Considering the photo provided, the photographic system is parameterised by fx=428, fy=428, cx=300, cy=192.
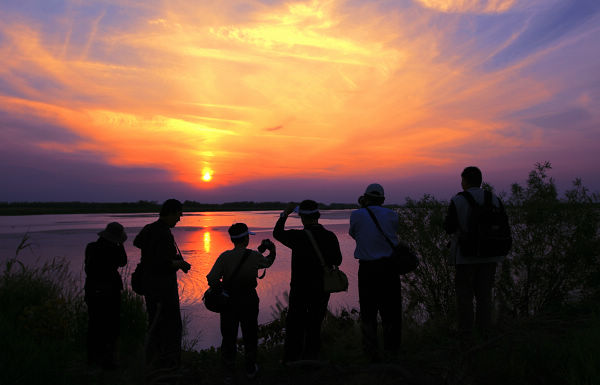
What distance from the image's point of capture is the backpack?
493cm

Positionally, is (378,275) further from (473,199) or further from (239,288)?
(239,288)

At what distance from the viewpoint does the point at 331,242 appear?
17.6 feet

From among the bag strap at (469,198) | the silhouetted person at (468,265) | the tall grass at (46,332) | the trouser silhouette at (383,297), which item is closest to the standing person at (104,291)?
the tall grass at (46,332)

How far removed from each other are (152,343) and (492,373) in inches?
160

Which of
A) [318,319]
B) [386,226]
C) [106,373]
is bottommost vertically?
[106,373]

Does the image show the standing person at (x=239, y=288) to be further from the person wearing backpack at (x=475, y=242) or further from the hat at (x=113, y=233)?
the person wearing backpack at (x=475, y=242)

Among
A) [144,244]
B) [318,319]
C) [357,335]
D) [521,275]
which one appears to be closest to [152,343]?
[144,244]

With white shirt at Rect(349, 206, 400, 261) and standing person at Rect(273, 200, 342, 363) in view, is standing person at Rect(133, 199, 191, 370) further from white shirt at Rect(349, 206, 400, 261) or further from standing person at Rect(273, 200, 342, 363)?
white shirt at Rect(349, 206, 400, 261)

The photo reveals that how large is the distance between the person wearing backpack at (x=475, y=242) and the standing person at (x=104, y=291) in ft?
13.9

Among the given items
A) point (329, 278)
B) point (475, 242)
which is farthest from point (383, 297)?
point (475, 242)

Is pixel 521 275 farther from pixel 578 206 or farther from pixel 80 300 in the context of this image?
Answer: pixel 80 300

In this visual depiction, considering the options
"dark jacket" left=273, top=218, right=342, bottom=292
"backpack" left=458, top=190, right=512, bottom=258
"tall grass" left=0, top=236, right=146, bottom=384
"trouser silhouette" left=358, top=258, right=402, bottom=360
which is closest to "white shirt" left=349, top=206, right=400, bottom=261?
"trouser silhouette" left=358, top=258, right=402, bottom=360

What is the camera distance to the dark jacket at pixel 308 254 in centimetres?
535

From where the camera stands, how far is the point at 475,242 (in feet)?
16.2
